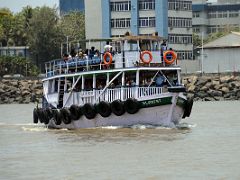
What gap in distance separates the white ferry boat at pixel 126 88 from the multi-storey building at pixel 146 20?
53.8m

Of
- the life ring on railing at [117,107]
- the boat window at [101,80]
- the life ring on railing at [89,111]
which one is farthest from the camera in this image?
the boat window at [101,80]

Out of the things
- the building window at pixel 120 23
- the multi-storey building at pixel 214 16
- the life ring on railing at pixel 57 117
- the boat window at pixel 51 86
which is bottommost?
the life ring on railing at pixel 57 117

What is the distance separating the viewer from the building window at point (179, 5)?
93.4 metres

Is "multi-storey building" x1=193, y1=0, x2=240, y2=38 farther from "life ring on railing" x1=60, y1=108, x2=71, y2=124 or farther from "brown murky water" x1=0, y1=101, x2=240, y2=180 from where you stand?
"life ring on railing" x1=60, y1=108, x2=71, y2=124

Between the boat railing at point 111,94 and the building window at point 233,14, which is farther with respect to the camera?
the building window at point 233,14

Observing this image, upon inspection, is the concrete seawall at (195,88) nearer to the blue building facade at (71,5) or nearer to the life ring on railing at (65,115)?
the life ring on railing at (65,115)

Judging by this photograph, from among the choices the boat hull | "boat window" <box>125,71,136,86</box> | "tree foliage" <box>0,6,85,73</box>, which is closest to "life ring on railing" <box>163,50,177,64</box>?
"boat window" <box>125,71,136,86</box>

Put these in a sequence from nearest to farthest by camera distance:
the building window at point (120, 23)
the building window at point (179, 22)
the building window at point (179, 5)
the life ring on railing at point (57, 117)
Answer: the life ring on railing at point (57, 117), the building window at point (120, 23), the building window at point (179, 5), the building window at point (179, 22)

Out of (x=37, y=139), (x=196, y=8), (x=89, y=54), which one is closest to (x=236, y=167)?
(x=37, y=139)

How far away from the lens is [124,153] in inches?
1012

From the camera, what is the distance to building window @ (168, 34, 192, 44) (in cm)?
9406

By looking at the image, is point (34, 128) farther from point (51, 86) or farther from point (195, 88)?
point (195, 88)

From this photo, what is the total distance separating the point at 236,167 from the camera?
22.3 meters

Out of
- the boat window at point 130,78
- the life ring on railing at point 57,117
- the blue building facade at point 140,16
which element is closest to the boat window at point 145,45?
the boat window at point 130,78
